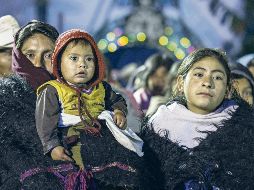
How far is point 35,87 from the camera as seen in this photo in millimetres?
6082

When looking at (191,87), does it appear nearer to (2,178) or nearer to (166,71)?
(2,178)

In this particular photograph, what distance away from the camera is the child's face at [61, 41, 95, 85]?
5816 millimetres

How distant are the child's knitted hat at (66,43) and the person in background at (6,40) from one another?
1042 mm

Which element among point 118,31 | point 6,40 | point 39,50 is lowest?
Answer: point 118,31

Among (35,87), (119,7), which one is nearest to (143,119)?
(35,87)

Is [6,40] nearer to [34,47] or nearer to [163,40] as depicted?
[34,47]

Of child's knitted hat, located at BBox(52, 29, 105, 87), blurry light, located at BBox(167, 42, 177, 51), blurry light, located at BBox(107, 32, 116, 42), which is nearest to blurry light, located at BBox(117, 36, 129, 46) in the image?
blurry light, located at BBox(107, 32, 116, 42)

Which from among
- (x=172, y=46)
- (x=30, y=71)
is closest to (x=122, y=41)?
(x=172, y=46)

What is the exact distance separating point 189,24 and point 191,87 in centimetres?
2492

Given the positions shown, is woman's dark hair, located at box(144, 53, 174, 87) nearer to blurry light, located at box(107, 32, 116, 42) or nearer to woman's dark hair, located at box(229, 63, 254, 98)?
woman's dark hair, located at box(229, 63, 254, 98)

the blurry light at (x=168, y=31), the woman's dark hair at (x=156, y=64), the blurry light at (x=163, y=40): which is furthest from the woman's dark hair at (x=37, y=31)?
the blurry light at (x=168, y=31)

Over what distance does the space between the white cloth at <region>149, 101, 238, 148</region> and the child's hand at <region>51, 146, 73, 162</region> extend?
879 millimetres

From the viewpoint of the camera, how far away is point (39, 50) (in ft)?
21.0

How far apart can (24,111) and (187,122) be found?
111 centimetres
